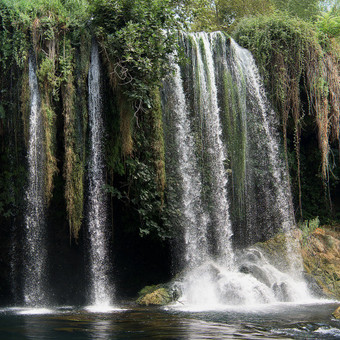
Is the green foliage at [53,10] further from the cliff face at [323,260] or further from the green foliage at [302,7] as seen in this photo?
the green foliage at [302,7]

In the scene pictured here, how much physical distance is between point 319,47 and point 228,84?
112 inches

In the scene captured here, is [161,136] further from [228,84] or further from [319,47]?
[319,47]

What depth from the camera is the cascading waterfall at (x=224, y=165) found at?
10766 mm

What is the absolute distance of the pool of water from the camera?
19.1 ft

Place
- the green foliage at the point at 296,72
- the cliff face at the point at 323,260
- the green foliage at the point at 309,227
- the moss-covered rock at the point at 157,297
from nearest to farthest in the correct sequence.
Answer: the moss-covered rock at the point at 157,297 < the cliff face at the point at 323,260 < the green foliage at the point at 309,227 < the green foliage at the point at 296,72

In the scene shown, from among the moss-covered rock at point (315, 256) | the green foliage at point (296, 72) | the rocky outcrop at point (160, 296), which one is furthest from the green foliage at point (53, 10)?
the moss-covered rock at point (315, 256)

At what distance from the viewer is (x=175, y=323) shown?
22.0ft

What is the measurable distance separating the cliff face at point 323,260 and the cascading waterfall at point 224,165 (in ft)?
1.69

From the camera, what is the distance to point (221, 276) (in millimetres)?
9922

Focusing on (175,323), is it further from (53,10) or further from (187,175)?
(53,10)

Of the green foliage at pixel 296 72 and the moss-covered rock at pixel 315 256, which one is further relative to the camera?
the green foliage at pixel 296 72

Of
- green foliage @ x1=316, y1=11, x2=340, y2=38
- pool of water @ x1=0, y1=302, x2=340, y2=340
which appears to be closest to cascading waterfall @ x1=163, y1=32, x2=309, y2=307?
pool of water @ x1=0, y1=302, x2=340, y2=340

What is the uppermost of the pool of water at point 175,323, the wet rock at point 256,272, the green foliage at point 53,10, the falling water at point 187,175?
the green foliage at point 53,10

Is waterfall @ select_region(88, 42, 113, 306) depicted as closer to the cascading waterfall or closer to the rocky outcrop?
the rocky outcrop
